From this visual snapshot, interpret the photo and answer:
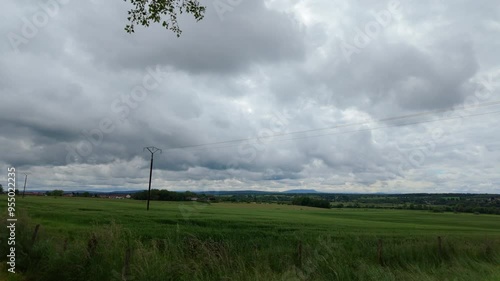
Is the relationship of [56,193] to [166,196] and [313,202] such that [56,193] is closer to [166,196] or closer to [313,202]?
[166,196]

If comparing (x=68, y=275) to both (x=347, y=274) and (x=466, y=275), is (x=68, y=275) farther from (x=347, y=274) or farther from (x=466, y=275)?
(x=466, y=275)

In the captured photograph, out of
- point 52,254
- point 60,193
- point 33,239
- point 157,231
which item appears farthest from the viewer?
point 60,193

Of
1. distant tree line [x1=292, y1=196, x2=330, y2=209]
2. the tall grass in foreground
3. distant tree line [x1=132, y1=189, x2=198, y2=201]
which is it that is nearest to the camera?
the tall grass in foreground

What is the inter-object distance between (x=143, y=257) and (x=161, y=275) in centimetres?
113

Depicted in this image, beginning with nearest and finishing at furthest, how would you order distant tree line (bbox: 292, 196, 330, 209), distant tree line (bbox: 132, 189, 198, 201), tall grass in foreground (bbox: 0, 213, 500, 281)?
tall grass in foreground (bbox: 0, 213, 500, 281)
distant tree line (bbox: 132, 189, 198, 201)
distant tree line (bbox: 292, 196, 330, 209)

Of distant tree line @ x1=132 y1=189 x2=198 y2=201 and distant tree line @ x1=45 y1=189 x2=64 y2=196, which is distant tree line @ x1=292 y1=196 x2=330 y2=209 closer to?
distant tree line @ x1=132 y1=189 x2=198 y2=201

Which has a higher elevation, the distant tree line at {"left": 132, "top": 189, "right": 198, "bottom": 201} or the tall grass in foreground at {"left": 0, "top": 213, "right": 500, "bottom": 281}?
the distant tree line at {"left": 132, "top": 189, "right": 198, "bottom": 201}

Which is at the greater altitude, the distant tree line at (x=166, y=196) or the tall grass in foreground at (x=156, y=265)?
the distant tree line at (x=166, y=196)

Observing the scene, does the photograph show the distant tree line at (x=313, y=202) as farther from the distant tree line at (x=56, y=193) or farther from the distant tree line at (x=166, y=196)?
the distant tree line at (x=56, y=193)

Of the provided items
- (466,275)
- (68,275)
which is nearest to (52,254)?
(68,275)

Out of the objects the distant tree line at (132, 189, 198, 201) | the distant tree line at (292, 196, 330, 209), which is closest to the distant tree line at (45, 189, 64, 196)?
the distant tree line at (132, 189, 198, 201)

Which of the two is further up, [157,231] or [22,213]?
[22,213]

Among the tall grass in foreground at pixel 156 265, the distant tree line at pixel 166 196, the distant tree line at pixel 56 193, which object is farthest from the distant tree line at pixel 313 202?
the tall grass in foreground at pixel 156 265

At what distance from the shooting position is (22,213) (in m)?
14.9
